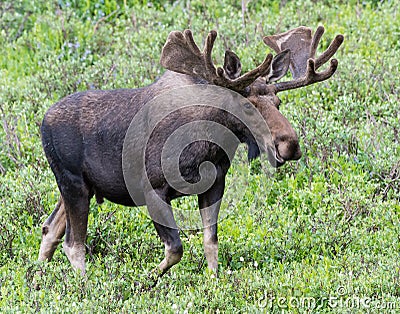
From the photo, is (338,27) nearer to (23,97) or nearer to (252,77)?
(23,97)

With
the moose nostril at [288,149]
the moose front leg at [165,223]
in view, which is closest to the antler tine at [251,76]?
the moose nostril at [288,149]

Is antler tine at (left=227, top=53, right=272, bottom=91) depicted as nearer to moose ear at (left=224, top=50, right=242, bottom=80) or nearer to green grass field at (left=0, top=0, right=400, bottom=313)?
moose ear at (left=224, top=50, right=242, bottom=80)

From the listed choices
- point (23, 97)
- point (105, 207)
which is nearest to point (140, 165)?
point (105, 207)

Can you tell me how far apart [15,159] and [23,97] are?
1.61 m

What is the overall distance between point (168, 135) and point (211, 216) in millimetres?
823

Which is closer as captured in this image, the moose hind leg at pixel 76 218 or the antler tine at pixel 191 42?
the antler tine at pixel 191 42

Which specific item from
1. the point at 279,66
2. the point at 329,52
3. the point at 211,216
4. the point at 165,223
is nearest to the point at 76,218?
the point at 165,223

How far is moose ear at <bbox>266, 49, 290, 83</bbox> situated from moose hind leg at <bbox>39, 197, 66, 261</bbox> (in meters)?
2.13

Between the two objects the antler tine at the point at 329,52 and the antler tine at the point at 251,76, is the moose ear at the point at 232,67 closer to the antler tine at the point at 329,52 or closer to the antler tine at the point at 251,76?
the antler tine at the point at 251,76

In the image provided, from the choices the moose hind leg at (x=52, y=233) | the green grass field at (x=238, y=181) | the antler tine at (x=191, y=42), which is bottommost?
the green grass field at (x=238, y=181)

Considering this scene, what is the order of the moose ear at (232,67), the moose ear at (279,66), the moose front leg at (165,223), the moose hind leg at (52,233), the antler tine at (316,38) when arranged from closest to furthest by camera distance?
the moose ear at (232,67) < the moose front leg at (165,223) < the moose ear at (279,66) < the antler tine at (316,38) < the moose hind leg at (52,233)

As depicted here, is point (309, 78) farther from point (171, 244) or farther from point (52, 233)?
point (52, 233)

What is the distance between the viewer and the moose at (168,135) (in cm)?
685

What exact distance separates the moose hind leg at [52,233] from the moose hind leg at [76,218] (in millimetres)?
215
